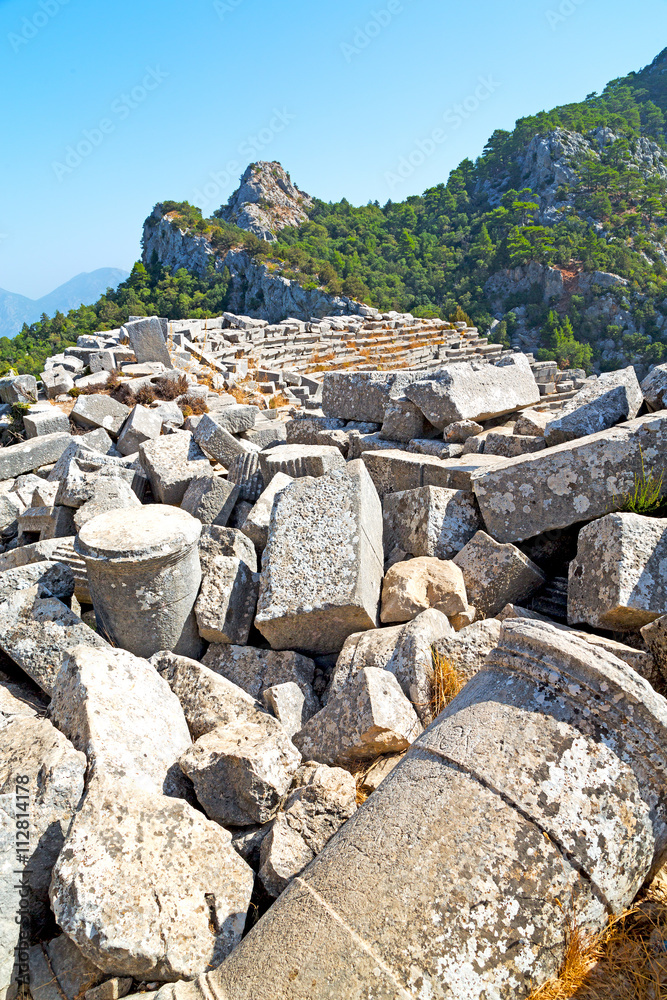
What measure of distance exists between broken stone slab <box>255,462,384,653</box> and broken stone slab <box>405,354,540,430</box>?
1536mm

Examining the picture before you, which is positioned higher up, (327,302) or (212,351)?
(327,302)

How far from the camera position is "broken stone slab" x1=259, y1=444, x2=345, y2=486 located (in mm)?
4680

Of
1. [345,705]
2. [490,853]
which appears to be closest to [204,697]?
[345,705]

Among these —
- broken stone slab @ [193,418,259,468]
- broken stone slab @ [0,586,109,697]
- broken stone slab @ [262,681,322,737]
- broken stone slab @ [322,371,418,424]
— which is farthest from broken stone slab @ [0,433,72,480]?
broken stone slab @ [262,681,322,737]

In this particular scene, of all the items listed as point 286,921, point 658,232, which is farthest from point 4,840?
point 658,232

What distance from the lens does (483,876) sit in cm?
169

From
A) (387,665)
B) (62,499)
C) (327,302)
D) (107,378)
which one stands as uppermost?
(327,302)

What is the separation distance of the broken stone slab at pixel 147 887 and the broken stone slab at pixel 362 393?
4080mm

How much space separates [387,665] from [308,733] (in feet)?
1.76

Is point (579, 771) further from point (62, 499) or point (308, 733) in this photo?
point (62, 499)

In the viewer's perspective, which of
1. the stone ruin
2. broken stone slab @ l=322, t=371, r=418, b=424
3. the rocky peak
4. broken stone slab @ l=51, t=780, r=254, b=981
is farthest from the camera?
the rocky peak

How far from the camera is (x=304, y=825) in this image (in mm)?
2301

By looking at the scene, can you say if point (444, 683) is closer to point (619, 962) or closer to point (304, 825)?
point (304, 825)

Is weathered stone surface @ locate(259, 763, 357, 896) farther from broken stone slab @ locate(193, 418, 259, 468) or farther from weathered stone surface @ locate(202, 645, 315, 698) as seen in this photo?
broken stone slab @ locate(193, 418, 259, 468)
